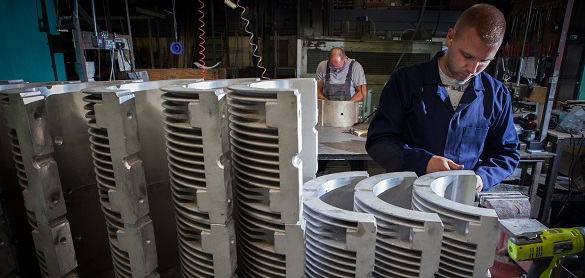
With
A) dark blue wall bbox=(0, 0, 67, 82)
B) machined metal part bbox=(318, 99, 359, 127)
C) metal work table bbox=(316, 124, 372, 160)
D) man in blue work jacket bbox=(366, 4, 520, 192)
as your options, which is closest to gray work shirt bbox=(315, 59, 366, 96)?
machined metal part bbox=(318, 99, 359, 127)

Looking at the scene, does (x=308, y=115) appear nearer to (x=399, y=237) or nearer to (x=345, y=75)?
(x=399, y=237)

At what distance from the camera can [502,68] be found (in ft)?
16.7

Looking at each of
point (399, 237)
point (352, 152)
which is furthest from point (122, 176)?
point (352, 152)

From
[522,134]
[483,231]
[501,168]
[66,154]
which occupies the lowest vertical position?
[522,134]

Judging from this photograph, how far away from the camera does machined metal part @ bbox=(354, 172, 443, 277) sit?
2.36 feet


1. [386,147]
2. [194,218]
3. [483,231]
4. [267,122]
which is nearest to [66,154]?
[194,218]

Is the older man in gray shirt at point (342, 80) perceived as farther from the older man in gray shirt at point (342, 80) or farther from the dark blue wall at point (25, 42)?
the dark blue wall at point (25, 42)

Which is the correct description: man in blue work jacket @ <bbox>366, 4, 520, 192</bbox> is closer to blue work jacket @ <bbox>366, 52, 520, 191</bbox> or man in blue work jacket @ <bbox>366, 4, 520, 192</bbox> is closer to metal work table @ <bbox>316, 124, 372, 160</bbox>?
blue work jacket @ <bbox>366, 52, 520, 191</bbox>

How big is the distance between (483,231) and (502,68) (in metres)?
5.32

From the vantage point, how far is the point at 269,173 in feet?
2.20

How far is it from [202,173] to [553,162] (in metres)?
3.70

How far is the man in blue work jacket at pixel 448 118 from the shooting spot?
1.55 m

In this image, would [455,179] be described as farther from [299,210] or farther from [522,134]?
[522,134]

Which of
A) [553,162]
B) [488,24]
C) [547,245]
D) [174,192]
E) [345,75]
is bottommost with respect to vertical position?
[553,162]
